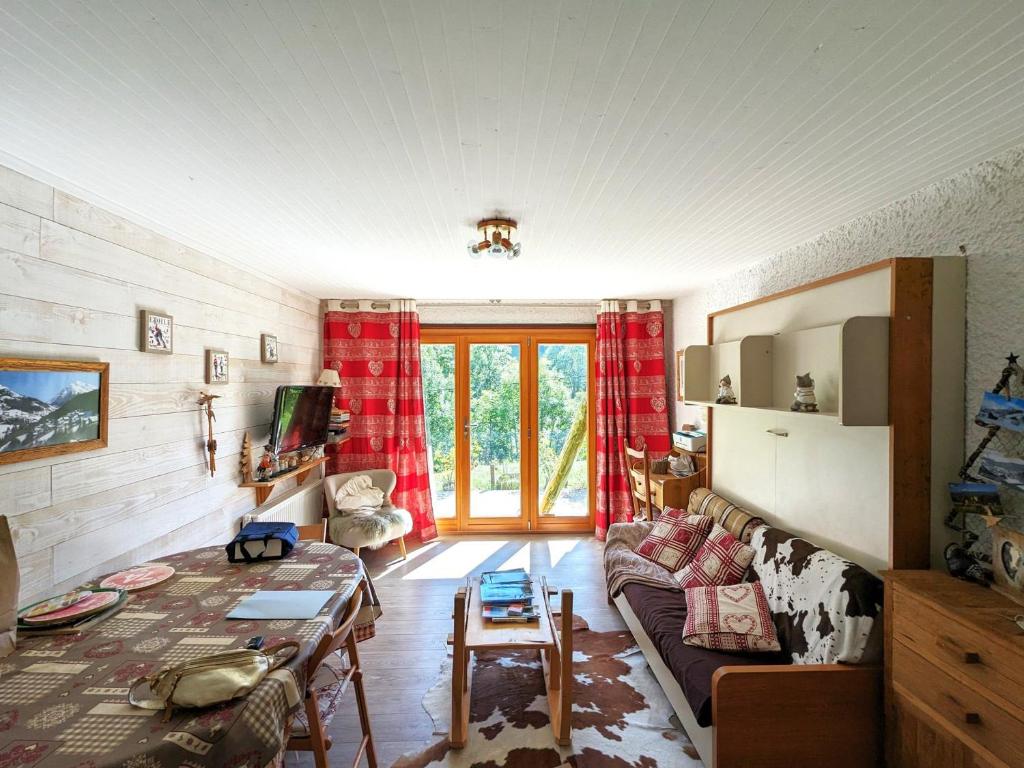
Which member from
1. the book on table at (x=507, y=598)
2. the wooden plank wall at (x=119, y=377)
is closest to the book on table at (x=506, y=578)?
the book on table at (x=507, y=598)

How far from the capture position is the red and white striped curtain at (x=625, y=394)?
454 centimetres

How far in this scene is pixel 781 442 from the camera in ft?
8.27

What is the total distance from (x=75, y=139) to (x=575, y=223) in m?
1.99

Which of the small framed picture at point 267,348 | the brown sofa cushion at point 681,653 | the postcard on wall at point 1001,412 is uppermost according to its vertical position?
the small framed picture at point 267,348

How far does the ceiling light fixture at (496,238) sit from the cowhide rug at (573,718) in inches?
89.5

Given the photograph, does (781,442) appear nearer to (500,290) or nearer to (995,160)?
(995,160)

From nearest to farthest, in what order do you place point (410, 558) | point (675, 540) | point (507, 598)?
point (507, 598)
point (675, 540)
point (410, 558)

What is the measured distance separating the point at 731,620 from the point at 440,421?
10.7 feet

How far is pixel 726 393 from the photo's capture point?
8.97 feet

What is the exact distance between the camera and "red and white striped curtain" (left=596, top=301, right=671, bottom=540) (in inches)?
179

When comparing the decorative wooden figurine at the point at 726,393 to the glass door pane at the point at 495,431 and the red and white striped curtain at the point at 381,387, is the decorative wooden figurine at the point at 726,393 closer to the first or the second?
the glass door pane at the point at 495,431

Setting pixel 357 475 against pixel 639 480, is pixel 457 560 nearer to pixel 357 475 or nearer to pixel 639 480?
pixel 357 475

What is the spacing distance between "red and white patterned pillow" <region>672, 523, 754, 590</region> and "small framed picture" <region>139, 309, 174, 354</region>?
3.15 m

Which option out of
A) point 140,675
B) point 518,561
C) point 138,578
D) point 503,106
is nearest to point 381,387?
point 518,561
